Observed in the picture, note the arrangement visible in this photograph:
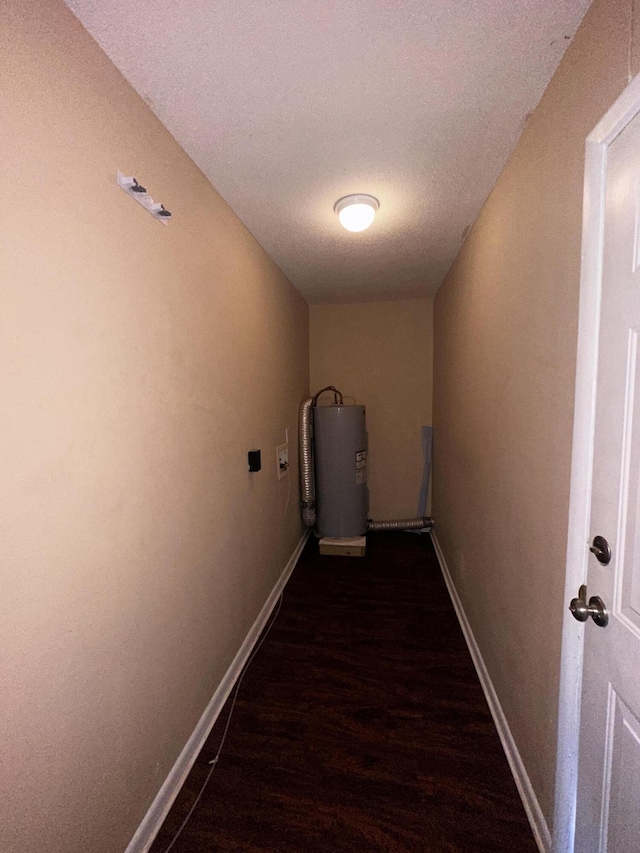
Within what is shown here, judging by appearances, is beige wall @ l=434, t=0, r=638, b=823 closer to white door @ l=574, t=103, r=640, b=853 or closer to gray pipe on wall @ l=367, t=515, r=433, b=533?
white door @ l=574, t=103, r=640, b=853

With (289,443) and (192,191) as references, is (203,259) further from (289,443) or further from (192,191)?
(289,443)

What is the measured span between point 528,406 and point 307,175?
1342 millimetres

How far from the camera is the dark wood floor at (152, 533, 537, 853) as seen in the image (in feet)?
3.71

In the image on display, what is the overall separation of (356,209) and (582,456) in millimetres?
1492

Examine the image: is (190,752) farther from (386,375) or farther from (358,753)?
(386,375)

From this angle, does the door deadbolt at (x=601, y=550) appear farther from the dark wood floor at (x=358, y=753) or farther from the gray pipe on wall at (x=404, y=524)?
the gray pipe on wall at (x=404, y=524)

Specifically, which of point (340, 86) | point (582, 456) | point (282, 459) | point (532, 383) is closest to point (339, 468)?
point (282, 459)

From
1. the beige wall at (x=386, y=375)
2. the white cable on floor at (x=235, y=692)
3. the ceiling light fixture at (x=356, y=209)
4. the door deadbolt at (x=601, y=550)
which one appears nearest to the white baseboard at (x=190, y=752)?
the white cable on floor at (x=235, y=692)

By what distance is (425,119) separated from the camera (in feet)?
4.06

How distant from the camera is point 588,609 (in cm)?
86

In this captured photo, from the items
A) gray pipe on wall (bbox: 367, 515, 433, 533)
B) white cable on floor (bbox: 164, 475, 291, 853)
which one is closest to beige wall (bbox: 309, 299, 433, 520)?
gray pipe on wall (bbox: 367, 515, 433, 533)

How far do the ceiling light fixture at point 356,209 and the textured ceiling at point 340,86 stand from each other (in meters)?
0.04

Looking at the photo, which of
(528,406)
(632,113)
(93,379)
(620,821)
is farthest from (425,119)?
(620,821)

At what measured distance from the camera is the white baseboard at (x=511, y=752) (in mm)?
1087
